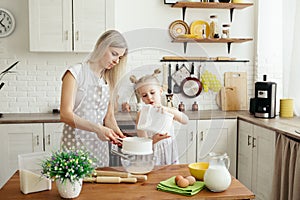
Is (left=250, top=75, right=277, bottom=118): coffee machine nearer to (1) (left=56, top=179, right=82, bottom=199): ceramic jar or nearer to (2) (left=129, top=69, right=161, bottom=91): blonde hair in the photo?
(2) (left=129, top=69, right=161, bottom=91): blonde hair

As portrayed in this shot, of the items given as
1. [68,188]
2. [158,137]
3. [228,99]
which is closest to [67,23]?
[228,99]

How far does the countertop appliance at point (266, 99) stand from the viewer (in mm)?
4086

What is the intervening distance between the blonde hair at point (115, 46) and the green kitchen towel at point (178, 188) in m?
0.55

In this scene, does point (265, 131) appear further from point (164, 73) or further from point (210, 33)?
point (164, 73)

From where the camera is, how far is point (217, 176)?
193 cm

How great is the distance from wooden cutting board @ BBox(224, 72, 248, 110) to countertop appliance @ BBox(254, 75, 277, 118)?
570 millimetres

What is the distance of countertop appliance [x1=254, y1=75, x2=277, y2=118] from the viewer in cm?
409

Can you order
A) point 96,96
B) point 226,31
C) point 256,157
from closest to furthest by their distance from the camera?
1. point 96,96
2. point 256,157
3. point 226,31

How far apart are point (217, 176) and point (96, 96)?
78cm

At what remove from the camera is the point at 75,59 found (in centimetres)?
451

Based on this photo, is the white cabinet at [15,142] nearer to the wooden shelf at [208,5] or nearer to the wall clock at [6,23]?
the wall clock at [6,23]

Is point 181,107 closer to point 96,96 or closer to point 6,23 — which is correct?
point 96,96

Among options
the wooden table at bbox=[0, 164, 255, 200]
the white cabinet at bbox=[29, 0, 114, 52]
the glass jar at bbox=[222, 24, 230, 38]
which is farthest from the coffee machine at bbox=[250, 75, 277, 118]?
the wooden table at bbox=[0, 164, 255, 200]

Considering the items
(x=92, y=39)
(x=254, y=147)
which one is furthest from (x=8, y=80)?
(x=254, y=147)
